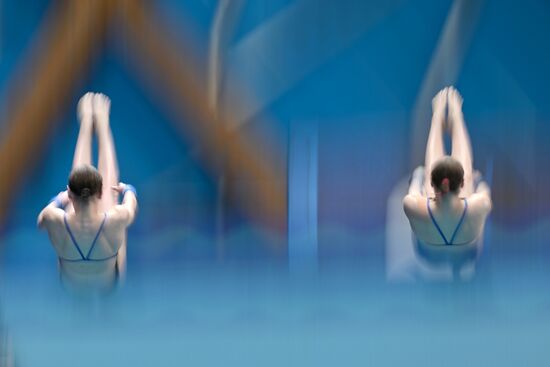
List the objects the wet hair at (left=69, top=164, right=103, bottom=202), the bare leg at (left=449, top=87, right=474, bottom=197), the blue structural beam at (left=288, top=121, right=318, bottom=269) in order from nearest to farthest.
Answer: the wet hair at (left=69, top=164, right=103, bottom=202), the bare leg at (left=449, top=87, right=474, bottom=197), the blue structural beam at (left=288, top=121, right=318, bottom=269)

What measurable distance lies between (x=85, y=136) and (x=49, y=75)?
1.26 meters

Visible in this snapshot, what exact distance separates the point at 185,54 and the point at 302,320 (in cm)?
213

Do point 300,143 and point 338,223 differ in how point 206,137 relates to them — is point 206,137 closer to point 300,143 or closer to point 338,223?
point 300,143

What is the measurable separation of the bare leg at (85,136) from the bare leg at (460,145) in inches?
83.6

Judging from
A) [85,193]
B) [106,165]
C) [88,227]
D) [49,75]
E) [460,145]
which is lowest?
[88,227]

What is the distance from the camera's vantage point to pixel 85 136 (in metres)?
4.41

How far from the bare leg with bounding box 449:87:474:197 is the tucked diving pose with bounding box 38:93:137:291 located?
1855mm

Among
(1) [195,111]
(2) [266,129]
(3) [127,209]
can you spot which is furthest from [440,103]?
(3) [127,209]

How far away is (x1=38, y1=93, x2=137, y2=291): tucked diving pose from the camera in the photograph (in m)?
3.65

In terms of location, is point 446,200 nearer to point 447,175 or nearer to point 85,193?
point 447,175

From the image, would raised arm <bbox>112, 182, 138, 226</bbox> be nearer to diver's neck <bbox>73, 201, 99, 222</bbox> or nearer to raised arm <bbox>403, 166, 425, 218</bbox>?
diver's neck <bbox>73, 201, 99, 222</bbox>

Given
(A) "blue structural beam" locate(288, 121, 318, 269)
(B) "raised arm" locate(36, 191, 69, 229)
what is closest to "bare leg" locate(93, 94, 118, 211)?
(B) "raised arm" locate(36, 191, 69, 229)

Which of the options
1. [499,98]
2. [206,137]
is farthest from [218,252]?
[499,98]

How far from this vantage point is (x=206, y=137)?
5543 mm
